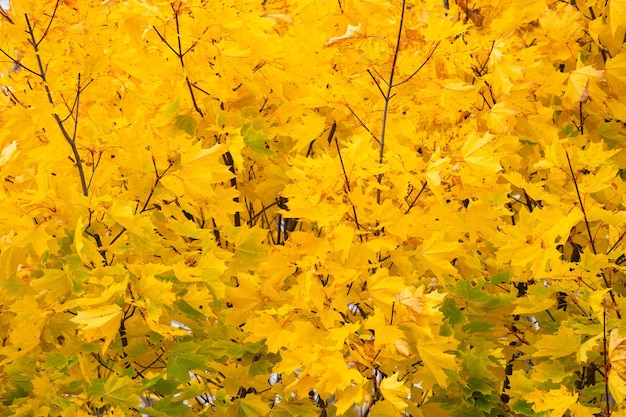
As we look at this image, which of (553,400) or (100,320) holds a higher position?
(100,320)

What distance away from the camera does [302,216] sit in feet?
10.6

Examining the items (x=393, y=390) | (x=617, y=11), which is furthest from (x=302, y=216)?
(x=617, y=11)

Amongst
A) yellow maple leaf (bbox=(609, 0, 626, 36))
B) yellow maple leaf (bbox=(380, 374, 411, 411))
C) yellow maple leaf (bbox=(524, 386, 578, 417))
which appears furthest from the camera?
yellow maple leaf (bbox=(609, 0, 626, 36))

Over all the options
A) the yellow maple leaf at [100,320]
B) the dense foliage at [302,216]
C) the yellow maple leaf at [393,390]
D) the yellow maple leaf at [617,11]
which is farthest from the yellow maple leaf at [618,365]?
the yellow maple leaf at [100,320]

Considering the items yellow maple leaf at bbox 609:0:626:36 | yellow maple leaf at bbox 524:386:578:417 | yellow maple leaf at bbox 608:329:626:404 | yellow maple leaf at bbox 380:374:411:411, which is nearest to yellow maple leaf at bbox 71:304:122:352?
yellow maple leaf at bbox 380:374:411:411

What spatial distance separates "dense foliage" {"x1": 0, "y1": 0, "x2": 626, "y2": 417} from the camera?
3199mm

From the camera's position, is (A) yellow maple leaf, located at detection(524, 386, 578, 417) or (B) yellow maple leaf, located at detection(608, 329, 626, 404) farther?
(A) yellow maple leaf, located at detection(524, 386, 578, 417)

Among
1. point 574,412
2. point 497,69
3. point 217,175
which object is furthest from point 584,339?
point 217,175

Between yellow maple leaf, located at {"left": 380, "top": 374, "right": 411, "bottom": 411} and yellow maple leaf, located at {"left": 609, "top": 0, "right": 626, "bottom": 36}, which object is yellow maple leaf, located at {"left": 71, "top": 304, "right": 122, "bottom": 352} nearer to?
yellow maple leaf, located at {"left": 380, "top": 374, "right": 411, "bottom": 411}

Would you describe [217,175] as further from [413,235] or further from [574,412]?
[574,412]

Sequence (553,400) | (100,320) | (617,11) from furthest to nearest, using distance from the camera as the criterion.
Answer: (617,11)
(553,400)
(100,320)

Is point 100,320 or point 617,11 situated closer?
point 100,320

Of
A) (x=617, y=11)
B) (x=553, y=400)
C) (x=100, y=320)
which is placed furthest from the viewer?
(x=617, y=11)

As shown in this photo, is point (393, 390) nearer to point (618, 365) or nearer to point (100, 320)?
point (618, 365)
